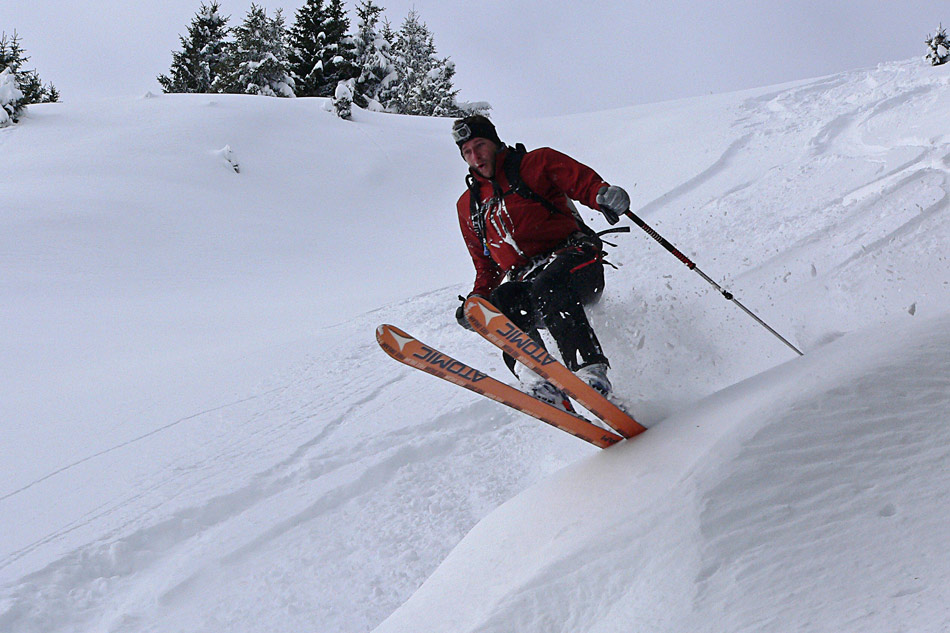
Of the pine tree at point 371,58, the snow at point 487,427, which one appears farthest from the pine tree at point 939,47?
the pine tree at point 371,58

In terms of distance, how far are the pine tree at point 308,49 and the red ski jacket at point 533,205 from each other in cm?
3036

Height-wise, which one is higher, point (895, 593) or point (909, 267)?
point (909, 267)

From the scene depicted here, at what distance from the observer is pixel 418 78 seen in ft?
104

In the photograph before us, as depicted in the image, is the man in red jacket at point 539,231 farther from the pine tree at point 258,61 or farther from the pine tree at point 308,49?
the pine tree at point 308,49

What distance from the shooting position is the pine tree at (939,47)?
16.1 m

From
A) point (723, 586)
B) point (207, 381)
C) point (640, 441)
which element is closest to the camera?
point (723, 586)

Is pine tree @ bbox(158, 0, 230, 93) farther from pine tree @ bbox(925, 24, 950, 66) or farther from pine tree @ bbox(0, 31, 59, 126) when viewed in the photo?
pine tree @ bbox(925, 24, 950, 66)

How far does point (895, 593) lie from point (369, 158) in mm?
16006

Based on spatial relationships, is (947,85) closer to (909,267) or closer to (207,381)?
(909,267)

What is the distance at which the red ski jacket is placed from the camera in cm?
377

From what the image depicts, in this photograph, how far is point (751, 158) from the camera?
408 inches

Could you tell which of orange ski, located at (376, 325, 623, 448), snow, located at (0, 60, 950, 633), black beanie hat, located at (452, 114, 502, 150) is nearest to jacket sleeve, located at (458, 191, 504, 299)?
black beanie hat, located at (452, 114, 502, 150)

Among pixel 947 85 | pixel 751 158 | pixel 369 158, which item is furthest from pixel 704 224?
pixel 369 158

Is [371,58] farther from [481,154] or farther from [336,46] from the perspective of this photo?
[481,154]
